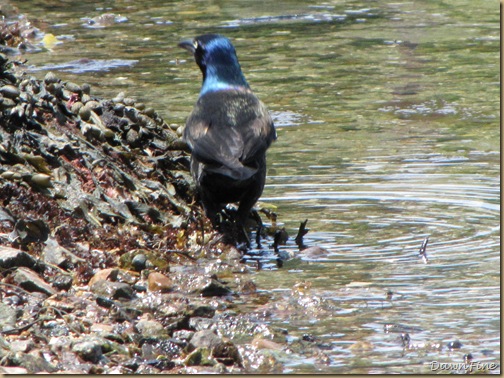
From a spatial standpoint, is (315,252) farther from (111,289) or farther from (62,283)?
(62,283)

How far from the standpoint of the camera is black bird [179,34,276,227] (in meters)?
6.43

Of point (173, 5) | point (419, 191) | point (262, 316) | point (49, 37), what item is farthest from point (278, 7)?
point (262, 316)

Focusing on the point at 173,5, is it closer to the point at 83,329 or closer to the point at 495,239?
the point at 495,239

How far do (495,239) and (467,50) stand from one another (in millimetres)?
7832

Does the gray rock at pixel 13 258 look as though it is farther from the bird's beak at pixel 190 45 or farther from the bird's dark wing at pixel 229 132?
the bird's beak at pixel 190 45

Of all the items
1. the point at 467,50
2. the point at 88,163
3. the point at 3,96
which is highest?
the point at 3,96

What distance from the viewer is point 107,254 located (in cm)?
600

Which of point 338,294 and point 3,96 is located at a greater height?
point 3,96

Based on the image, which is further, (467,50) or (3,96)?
(467,50)

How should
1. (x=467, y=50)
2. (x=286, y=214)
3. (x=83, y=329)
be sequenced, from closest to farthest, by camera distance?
(x=83, y=329) < (x=286, y=214) < (x=467, y=50)

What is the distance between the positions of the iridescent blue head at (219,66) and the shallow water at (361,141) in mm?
922

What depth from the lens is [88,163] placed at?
271 inches

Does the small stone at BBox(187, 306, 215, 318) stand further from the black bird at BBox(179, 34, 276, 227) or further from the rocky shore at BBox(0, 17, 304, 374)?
the black bird at BBox(179, 34, 276, 227)

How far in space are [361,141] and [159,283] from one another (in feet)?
14.1
